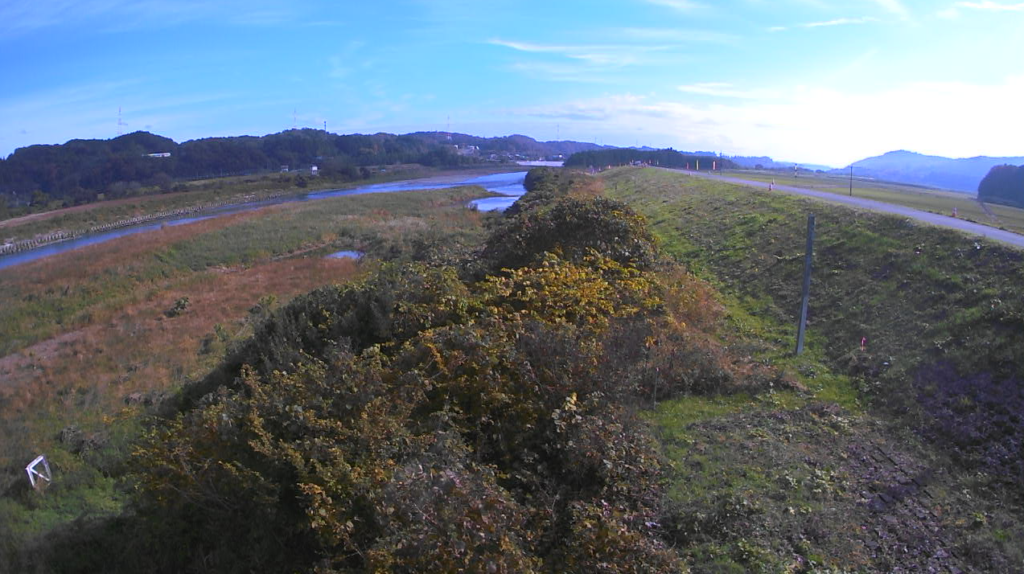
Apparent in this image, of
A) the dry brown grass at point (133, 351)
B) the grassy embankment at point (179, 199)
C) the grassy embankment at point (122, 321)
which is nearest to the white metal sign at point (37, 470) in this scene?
the grassy embankment at point (122, 321)

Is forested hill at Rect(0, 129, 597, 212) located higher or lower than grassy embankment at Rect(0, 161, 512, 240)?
higher

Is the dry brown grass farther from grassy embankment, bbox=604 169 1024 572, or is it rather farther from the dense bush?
grassy embankment, bbox=604 169 1024 572

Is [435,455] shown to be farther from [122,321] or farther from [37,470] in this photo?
[122,321]

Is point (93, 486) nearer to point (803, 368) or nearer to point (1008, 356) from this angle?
point (803, 368)

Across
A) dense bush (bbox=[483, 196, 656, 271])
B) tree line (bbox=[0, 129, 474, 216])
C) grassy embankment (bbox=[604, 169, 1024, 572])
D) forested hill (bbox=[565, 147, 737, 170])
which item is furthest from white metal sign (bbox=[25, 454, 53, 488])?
forested hill (bbox=[565, 147, 737, 170])

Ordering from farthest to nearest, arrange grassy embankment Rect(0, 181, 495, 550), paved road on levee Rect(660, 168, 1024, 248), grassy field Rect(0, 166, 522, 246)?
1. grassy field Rect(0, 166, 522, 246)
2. paved road on levee Rect(660, 168, 1024, 248)
3. grassy embankment Rect(0, 181, 495, 550)

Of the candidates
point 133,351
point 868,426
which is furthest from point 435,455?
point 133,351

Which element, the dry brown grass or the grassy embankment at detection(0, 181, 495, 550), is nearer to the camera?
the grassy embankment at detection(0, 181, 495, 550)
